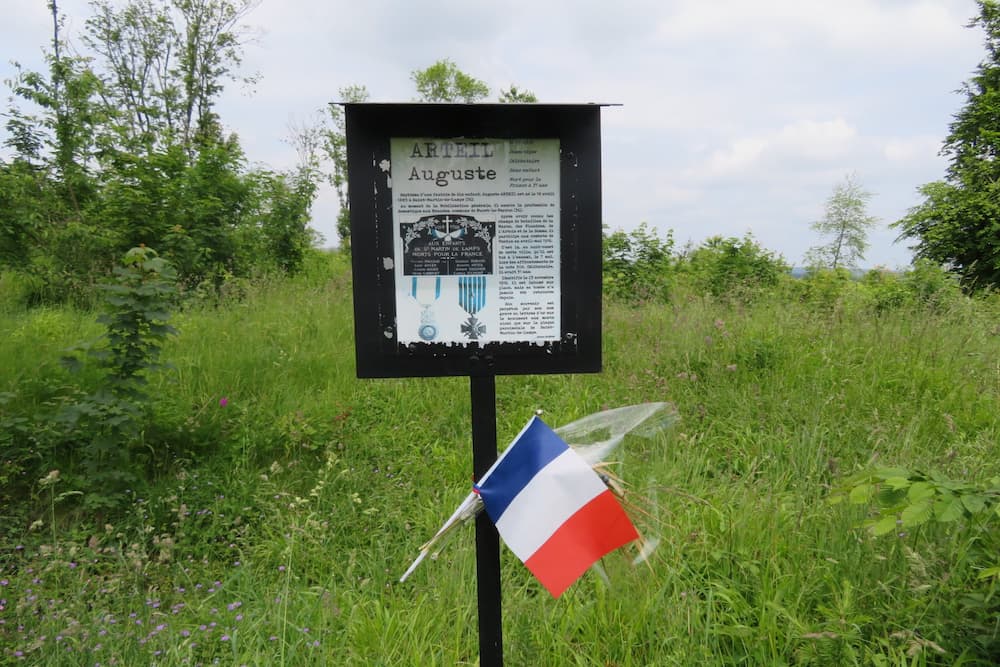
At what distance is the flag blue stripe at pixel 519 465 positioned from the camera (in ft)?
4.69

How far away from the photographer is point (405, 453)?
3.39m

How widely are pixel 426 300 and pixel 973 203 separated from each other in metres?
22.8

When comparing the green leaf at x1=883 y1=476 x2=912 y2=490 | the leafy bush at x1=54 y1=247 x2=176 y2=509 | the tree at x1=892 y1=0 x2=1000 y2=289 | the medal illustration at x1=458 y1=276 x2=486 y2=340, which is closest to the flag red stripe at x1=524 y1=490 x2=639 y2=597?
the medal illustration at x1=458 y1=276 x2=486 y2=340

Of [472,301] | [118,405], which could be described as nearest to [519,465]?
[472,301]

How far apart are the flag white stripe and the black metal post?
0.15 m

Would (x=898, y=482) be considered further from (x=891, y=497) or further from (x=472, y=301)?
(x=472, y=301)

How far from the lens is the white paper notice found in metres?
1.46

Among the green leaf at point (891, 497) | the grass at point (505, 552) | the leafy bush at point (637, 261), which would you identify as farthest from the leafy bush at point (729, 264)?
the green leaf at point (891, 497)

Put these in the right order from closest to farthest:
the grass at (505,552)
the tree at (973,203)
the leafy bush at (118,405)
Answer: the grass at (505,552) → the leafy bush at (118,405) → the tree at (973,203)

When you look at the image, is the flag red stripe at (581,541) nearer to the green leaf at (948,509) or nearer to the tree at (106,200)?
the green leaf at (948,509)

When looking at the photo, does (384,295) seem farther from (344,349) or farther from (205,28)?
(205,28)

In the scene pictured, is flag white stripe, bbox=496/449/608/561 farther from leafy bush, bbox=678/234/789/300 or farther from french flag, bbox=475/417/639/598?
leafy bush, bbox=678/234/789/300

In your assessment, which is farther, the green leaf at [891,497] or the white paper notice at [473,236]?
the green leaf at [891,497]

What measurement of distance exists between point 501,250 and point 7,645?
218 centimetres
